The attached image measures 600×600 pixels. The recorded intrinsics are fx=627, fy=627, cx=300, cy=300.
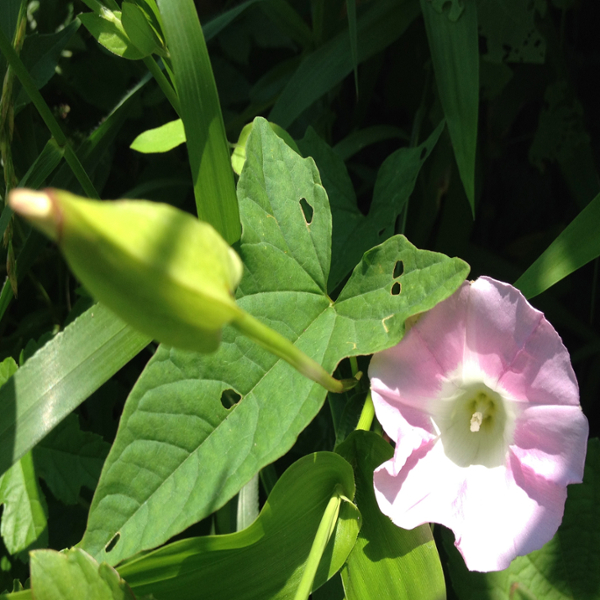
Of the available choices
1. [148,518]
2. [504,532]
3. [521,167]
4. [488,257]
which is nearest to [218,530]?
[148,518]

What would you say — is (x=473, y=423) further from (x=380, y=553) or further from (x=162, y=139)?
(x=162, y=139)

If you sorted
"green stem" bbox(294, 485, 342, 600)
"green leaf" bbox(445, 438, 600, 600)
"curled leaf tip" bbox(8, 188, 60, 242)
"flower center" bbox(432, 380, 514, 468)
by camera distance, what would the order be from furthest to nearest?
"green leaf" bbox(445, 438, 600, 600) → "flower center" bbox(432, 380, 514, 468) → "green stem" bbox(294, 485, 342, 600) → "curled leaf tip" bbox(8, 188, 60, 242)

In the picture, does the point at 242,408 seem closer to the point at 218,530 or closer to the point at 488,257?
the point at 218,530

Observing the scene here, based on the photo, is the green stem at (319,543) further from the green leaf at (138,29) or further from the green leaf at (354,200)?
the green leaf at (138,29)

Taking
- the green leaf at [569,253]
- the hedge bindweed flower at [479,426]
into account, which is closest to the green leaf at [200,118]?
the hedge bindweed flower at [479,426]

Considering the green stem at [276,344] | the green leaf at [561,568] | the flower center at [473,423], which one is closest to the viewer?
the green stem at [276,344]

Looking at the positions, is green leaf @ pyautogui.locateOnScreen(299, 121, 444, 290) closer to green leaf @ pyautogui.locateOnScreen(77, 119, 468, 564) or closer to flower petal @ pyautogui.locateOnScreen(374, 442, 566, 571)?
green leaf @ pyautogui.locateOnScreen(77, 119, 468, 564)

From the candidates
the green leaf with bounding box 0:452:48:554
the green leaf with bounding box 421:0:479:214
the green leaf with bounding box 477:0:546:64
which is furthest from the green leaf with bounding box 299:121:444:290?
the green leaf with bounding box 0:452:48:554
